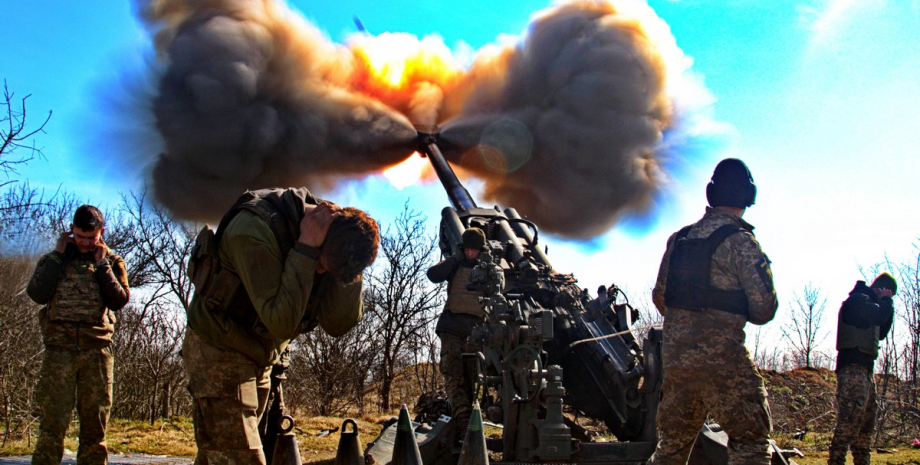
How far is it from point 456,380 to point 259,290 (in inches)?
154

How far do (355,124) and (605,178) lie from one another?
168 inches

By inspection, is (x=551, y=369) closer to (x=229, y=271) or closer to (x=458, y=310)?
(x=458, y=310)

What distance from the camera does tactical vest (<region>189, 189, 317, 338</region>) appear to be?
3.14 metres

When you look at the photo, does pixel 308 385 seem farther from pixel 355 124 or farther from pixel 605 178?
pixel 605 178

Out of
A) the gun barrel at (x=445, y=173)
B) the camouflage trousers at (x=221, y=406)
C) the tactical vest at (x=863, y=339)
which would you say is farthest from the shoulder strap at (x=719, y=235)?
the gun barrel at (x=445, y=173)

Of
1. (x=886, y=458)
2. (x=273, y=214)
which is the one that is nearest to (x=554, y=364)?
(x=273, y=214)

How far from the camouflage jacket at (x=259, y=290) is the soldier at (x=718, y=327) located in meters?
1.89

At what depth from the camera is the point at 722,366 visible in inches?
151

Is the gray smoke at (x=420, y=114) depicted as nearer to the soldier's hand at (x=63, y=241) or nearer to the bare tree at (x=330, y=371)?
the bare tree at (x=330, y=371)

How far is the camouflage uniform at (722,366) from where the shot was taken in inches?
147

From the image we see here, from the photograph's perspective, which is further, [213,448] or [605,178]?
[605,178]

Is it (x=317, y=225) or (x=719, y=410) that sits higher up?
(x=317, y=225)

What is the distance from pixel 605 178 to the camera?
12.3m

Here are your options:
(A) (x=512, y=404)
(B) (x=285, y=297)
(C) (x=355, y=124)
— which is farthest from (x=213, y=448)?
(C) (x=355, y=124)
